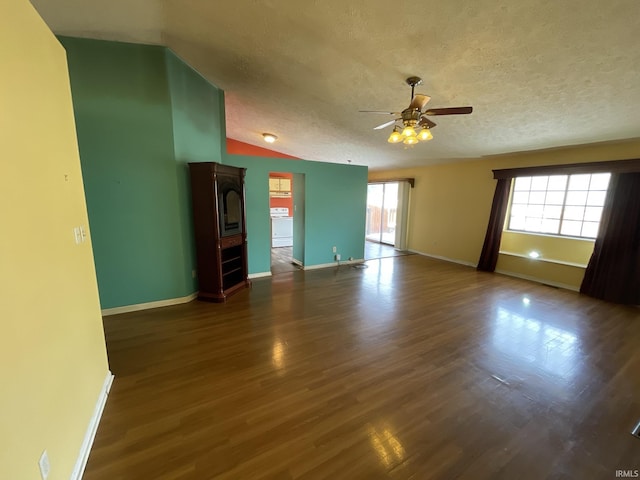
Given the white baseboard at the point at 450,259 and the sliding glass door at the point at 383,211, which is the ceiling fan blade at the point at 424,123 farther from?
the sliding glass door at the point at 383,211

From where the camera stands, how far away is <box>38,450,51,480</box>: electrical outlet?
1032 mm

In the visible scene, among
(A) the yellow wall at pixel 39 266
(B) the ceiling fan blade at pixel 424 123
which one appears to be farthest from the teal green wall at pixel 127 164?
(B) the ceiling fan blade at pixel 424 123

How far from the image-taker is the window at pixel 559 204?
170 inches

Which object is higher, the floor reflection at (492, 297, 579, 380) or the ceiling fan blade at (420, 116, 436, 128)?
the ceiling fan blade at (420, 116, 436, 128)

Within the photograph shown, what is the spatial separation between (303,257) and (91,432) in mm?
3975

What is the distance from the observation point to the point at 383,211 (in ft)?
27.3

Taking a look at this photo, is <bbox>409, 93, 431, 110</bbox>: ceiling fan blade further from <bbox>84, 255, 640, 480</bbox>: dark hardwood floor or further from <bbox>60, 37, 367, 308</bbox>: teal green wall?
<bbox>60, 37, 367, 308</bbox>: teal green wall

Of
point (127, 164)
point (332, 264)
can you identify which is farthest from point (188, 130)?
point (332, 264)

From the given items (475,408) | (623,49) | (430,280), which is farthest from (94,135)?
(430,280)

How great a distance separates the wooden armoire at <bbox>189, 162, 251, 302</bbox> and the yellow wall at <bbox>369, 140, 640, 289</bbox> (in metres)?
3.67

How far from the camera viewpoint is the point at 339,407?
1.83 meters

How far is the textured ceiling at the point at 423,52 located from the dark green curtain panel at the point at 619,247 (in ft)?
2.87

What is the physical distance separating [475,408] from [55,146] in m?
3.13

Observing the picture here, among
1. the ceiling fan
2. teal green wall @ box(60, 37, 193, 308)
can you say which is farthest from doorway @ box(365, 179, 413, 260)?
teal green wall @ box(60, 37, 193, 308)
